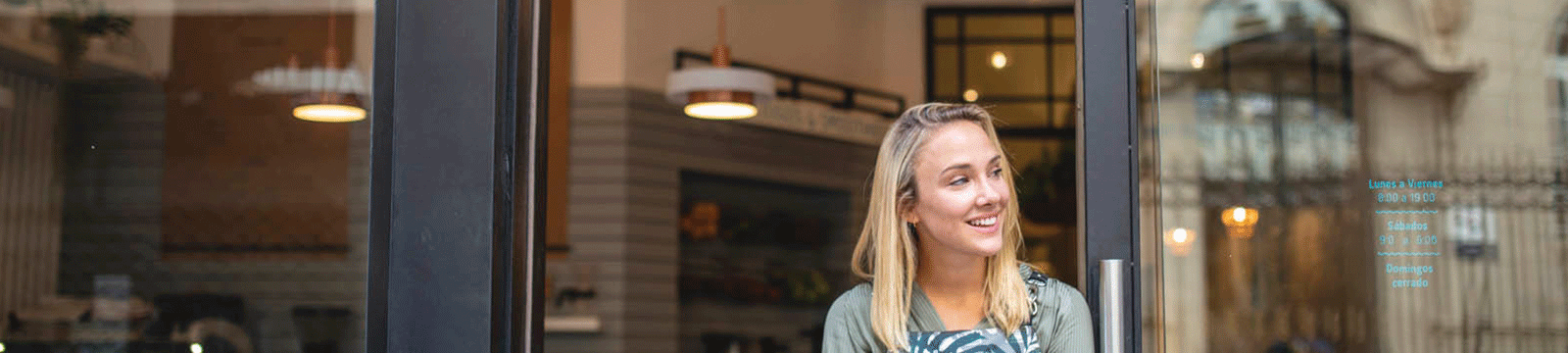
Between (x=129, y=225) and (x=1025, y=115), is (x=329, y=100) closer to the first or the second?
(x=129, y=225)

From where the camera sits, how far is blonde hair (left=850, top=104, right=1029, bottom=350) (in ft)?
7.88

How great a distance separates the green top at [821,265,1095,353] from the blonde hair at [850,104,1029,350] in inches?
1.1

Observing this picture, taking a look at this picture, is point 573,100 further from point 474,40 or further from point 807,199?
point 474,40

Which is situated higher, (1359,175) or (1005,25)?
(1005,25)

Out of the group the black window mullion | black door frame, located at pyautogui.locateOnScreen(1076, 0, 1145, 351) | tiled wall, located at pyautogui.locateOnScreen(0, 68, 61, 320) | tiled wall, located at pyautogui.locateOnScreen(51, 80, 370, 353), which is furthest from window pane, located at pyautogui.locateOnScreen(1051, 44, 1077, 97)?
black door frame, located at pyautogui.locateOnScreen(1076, 0, 1145, 351)

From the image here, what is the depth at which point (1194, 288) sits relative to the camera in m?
2.80

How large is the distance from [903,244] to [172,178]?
8.80ft

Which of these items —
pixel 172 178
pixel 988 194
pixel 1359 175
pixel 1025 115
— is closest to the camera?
pixel 988 194

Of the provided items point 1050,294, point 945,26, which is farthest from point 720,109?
point 1050,294

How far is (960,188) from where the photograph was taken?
94.2 inches

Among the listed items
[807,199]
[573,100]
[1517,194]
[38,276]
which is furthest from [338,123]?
[807,199]

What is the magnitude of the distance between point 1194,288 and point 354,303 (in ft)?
5.81

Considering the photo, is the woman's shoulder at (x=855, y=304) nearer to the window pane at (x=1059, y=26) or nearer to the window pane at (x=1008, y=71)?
the window pane at (x=1008, y=71)

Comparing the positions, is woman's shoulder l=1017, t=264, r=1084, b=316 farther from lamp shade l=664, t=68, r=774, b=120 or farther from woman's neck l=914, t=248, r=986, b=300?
lamp shade l=664, t=68, r=774, b=120
